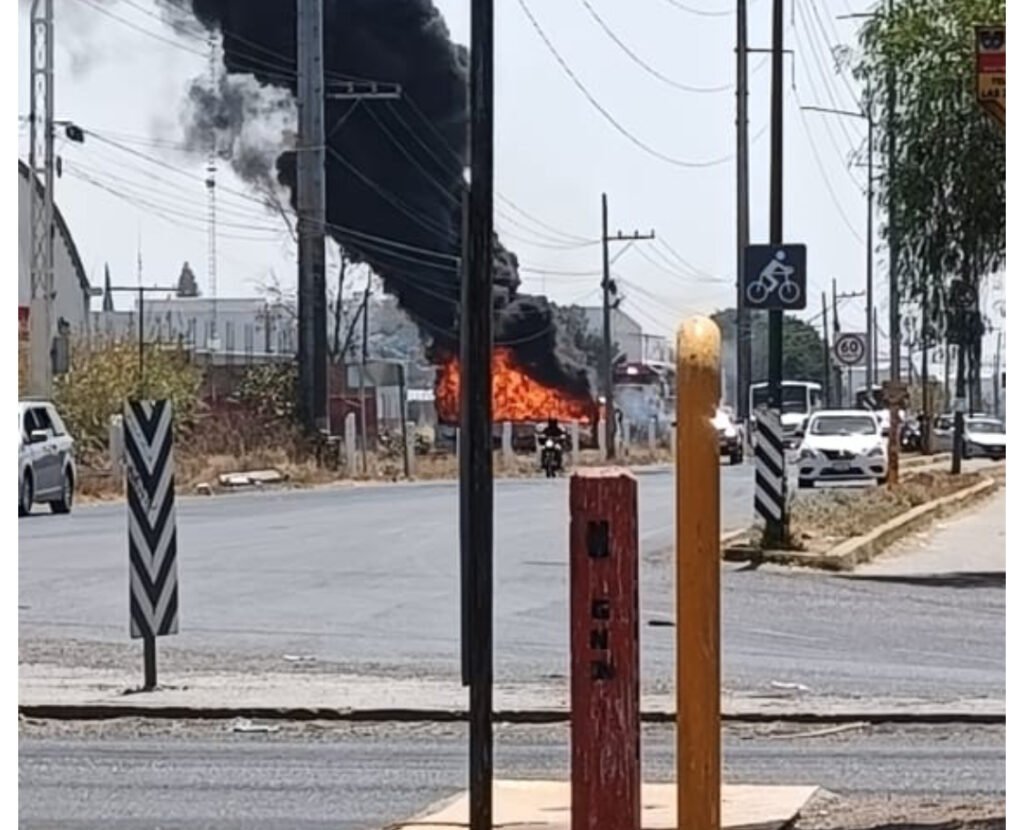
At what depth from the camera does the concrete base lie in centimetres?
809

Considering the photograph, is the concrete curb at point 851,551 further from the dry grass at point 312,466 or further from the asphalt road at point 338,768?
the dry grass at point 312,466

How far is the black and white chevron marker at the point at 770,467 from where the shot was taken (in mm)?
22250

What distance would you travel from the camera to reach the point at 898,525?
26.2 meters

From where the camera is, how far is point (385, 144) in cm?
5691

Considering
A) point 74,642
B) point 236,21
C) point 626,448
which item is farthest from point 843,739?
point 236,21

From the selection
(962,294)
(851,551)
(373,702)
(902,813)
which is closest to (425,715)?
(373,702)

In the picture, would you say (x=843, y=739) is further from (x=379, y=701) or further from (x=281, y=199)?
(x=281, y=199)

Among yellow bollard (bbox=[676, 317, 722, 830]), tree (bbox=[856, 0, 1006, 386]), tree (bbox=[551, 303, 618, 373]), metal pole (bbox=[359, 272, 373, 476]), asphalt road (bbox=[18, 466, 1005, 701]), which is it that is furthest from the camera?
tree (bbox=[551, 303, 618, 373])

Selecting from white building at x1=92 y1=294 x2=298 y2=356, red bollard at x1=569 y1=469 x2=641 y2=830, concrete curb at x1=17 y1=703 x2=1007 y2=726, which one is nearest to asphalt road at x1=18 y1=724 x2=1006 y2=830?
concrete curb at x1=17 y1=703 x2=1007 y2=726

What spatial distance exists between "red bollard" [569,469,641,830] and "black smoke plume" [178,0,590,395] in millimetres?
45576

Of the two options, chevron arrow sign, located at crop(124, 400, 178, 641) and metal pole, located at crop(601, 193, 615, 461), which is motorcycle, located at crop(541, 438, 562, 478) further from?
chevron arrow sign, located at crop(124, 400, 178, 641)

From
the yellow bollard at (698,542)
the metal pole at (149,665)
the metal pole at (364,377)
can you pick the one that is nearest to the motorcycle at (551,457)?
the metal pole at (364,377)

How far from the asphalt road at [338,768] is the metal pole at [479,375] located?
201cm

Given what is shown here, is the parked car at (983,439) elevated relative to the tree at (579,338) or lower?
lower
